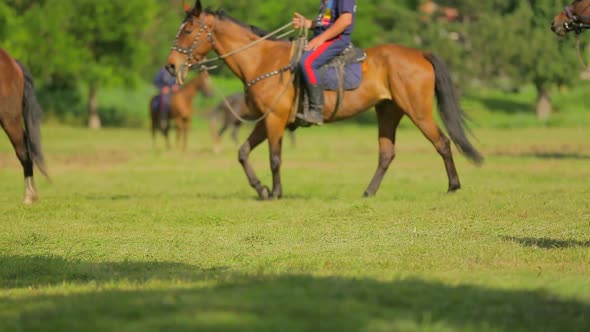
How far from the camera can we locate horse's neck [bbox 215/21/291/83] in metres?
16.7

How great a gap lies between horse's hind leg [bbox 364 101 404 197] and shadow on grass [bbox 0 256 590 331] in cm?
891

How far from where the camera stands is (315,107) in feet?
53.9

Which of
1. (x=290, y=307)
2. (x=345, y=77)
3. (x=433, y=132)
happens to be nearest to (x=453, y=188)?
(x=433, y=132)

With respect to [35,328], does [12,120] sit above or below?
below

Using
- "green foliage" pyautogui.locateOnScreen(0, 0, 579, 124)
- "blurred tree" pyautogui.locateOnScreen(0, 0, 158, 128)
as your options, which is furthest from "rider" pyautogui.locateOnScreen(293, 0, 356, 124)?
"blurred tree" pyautogui.locateOnScreen(0, 0, 158, 128)

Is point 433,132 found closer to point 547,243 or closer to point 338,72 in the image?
point 338,72

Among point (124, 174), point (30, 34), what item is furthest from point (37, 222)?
point (30, 34)

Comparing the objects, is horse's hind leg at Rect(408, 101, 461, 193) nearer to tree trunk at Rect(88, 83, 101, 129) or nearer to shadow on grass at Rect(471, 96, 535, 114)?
tree trunk at Rect(88, 83, 101, 129)

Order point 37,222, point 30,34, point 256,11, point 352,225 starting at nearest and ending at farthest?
point 352,225
point 37,222
point 30,34
point 256,11

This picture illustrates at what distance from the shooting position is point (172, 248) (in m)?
11.2

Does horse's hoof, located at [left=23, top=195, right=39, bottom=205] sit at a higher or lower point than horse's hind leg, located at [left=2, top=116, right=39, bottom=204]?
lower

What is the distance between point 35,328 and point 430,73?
11286 mm

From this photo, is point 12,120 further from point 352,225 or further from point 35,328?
point 35,328

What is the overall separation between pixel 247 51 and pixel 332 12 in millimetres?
1533
